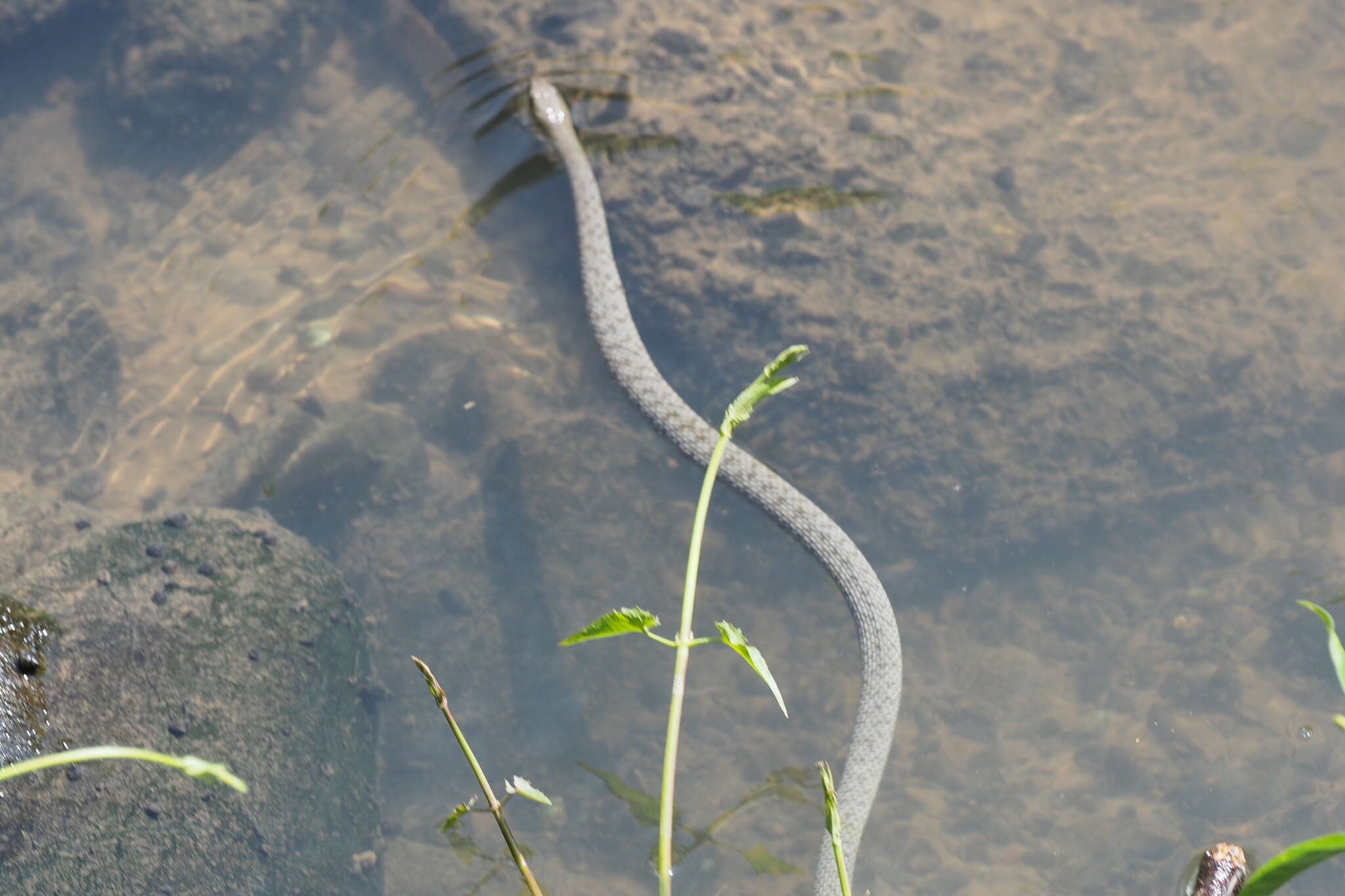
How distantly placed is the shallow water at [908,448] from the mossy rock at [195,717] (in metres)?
0.57

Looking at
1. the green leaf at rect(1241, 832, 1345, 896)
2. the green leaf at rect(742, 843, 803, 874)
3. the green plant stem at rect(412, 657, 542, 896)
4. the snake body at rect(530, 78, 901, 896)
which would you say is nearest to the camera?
the green leaf at rect(1241, 832, 1345, 896)

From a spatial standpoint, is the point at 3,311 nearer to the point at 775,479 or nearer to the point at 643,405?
the point at 643,405

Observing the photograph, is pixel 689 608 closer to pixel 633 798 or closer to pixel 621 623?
pixel 621 623

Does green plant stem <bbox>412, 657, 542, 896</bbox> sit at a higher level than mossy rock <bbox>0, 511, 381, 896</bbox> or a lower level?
higher

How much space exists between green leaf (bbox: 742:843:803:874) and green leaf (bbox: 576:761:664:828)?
562 mm

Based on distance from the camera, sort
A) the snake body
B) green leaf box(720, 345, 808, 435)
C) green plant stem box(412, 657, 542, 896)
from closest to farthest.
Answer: green leaf box(720, 345, 808, 435) < green plant stem box(412, 657, 542, 896) < the snake body

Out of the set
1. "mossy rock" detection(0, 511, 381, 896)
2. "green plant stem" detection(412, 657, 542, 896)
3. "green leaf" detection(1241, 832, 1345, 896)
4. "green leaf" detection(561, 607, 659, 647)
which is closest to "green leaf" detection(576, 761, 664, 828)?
"mossy rock" detection(0, 511, 381, 896)

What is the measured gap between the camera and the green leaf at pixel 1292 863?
4.91 ft

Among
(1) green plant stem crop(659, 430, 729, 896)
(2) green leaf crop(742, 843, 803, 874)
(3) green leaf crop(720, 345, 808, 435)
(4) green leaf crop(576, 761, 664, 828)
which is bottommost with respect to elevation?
(2) green leaf crop(742, 843, 803, 874)

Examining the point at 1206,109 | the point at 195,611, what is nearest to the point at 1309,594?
the point at 1206,109

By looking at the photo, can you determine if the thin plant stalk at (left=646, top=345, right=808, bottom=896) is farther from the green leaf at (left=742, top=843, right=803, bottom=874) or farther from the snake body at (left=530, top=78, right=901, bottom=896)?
the green leaf at (left=742, top=843, right=803, bottom=874)

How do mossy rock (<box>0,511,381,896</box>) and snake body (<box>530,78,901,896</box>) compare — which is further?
snake body (<box>530,78,901,896</box>)

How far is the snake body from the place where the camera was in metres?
4.63

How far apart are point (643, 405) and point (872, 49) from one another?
2771mm
